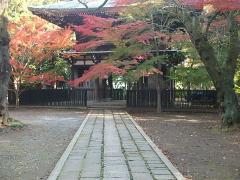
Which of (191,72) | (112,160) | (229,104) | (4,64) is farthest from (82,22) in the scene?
(112,160)

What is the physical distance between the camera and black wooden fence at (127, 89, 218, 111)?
22828 millimetres

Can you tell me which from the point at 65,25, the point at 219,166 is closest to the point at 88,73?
the point at 65,25

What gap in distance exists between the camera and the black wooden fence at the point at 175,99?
2283cm

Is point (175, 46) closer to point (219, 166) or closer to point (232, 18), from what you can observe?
point (232, 18)

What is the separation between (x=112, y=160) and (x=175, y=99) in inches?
600

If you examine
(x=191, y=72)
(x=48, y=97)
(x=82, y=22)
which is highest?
(x=82, y=22)

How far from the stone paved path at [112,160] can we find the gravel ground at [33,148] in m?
0.36

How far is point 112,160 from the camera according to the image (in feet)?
26.7

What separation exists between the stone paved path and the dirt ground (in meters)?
0.43

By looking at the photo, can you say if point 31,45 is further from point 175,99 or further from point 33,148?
point 33,148

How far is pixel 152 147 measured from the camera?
32.0ft

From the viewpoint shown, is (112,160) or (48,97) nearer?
(112,160)

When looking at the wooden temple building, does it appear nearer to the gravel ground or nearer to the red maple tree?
the red maple tree

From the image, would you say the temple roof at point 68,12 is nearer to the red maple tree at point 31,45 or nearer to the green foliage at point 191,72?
the red maple tree at point 31,45
